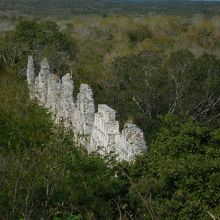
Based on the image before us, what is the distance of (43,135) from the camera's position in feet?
69.8

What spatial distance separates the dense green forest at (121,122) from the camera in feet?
29.4

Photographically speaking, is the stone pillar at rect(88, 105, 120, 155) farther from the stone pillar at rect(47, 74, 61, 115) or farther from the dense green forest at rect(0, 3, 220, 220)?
the stone pillar at rect(47, 74, 61, 115)

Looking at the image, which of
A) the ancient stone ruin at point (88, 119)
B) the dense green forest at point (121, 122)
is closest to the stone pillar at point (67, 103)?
the ancient stone ruin at point (88, 119)

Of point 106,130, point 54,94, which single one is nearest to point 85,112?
A: point 106,130

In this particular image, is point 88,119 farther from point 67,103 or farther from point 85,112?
point 67,103

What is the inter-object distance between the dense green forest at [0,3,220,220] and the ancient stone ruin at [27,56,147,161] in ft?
1.82

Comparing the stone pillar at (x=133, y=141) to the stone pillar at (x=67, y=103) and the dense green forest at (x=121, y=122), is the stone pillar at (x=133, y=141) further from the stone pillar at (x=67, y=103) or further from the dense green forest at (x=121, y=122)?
the stone pillar at (x=67, y=103)

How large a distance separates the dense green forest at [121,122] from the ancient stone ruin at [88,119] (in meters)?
0.55

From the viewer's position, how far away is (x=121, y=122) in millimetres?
26344

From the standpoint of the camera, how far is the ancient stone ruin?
15.8 m

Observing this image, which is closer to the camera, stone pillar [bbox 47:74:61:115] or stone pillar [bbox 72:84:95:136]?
stone pillar [bbox 72:84:95:136]

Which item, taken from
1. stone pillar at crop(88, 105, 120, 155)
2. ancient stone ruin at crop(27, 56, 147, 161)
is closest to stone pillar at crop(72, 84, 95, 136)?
ancient stone ruin at crop(27, 56, 147, 161)

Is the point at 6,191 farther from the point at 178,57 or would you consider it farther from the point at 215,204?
the point at 178,57

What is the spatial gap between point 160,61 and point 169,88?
4976 mm
